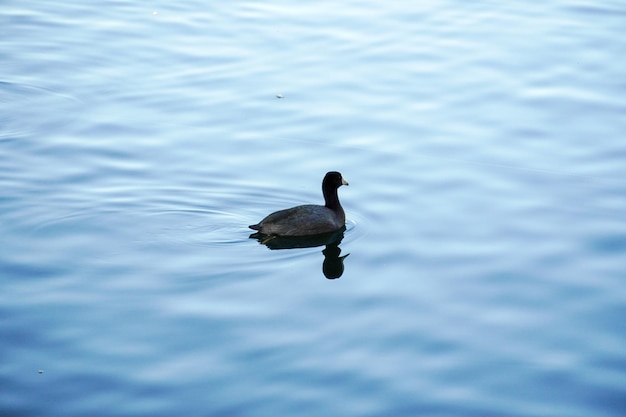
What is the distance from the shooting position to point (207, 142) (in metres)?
15.7

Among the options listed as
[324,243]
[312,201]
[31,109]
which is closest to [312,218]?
[324,243]

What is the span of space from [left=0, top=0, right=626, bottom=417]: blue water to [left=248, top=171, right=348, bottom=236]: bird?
27cm

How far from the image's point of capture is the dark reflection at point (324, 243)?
12.4 m

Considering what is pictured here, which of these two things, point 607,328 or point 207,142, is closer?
point 607,328

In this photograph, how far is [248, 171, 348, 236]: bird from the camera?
12891 millimetres

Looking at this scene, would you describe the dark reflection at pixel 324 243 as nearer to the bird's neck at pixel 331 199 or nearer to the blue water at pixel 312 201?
the blue water at pixel 312 201

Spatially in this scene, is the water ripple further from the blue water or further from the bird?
the bird

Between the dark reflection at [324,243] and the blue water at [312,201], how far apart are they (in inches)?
3.9

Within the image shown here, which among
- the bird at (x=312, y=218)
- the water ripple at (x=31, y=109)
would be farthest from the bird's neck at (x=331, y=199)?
the water ripple at (x=31, y=109)

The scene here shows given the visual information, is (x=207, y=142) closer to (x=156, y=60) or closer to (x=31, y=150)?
(x=31, y=150)

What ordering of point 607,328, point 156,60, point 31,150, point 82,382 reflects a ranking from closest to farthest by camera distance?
point 82,382
point 607,328
point 31,150
point 156,60

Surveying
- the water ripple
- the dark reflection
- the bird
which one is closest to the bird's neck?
the bird

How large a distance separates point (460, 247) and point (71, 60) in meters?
9.64

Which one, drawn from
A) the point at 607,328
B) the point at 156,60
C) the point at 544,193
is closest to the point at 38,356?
the point at 607,328
